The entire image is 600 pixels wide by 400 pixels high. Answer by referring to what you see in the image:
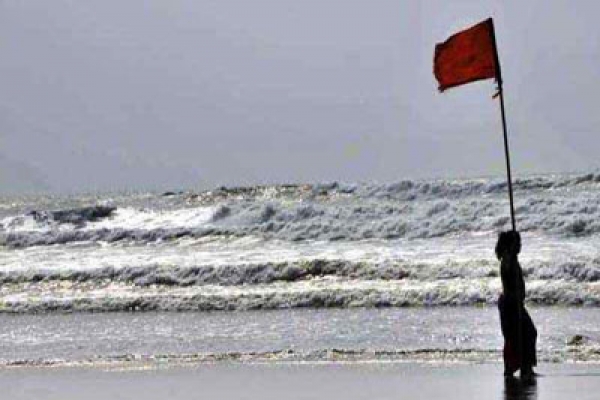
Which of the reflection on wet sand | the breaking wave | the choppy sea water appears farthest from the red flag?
the breaking wave

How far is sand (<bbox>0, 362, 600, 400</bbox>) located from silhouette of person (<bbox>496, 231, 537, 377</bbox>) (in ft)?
0.65

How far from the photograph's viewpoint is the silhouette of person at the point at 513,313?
10445mm

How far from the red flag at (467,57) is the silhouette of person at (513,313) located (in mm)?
1407

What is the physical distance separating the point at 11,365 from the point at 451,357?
478 cm

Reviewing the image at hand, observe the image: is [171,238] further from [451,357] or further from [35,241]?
[451,357]

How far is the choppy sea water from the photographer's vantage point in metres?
15.1

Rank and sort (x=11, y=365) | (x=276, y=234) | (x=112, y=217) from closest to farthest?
(x=11, y=365) → (x=276, y=234) → (x=112, y=217)

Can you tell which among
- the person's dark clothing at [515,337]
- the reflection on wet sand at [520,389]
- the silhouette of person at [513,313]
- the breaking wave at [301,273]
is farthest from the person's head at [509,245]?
the breaking wave at [301,273]

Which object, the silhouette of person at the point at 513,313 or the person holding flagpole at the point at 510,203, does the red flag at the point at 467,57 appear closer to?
the person holding flagpole at the point at 510,203

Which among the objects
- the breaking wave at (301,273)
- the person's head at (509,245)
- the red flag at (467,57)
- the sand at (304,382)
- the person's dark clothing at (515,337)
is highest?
the red flag at (467,57)

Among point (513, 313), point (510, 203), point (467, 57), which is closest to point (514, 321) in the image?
point (513, 313)

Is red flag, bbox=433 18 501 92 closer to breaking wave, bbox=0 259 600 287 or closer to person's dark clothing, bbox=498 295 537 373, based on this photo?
person's dark clothing, bbox=498 295 537 373

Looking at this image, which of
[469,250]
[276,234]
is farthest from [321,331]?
[276,234]

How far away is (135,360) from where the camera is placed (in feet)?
44.1
